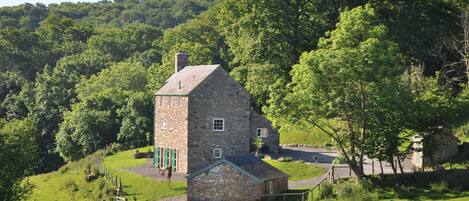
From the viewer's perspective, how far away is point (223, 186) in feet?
134

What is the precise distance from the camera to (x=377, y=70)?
130 feet

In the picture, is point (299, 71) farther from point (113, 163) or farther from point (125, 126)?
point (125, 126)

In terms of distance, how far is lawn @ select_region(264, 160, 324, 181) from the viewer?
47.9 m

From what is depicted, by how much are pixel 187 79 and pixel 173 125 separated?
422 centimetres

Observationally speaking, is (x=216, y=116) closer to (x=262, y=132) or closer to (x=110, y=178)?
(x=262, y=132)

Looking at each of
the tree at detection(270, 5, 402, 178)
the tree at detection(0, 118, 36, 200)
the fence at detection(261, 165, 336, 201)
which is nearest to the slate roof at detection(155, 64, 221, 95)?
the tree at detection(270, 5, 402, 178)

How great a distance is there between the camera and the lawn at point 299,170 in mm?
47891

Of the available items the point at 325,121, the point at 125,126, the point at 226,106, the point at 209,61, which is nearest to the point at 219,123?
the point at 226,106

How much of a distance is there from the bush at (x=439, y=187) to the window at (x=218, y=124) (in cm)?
1917

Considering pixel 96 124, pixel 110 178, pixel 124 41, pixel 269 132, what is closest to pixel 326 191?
pixel 110 178

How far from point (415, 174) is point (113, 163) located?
29598 mm

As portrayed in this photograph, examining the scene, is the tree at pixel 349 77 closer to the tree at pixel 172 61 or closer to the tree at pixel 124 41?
the tree at pixel 172 61

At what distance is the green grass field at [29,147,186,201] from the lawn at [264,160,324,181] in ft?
27.8

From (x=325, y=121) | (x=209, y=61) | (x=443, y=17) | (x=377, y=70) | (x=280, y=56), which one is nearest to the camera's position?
(x=377, y=70)
